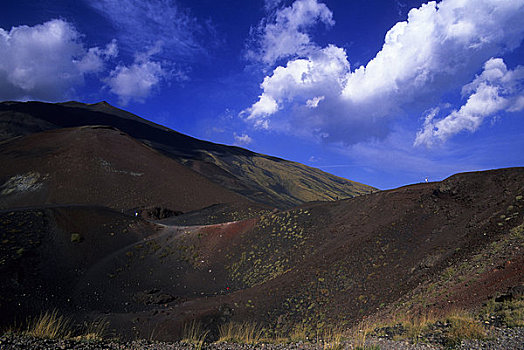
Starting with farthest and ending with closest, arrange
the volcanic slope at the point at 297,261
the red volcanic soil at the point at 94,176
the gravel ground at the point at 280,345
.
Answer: the red volcanic soil at the point at 94,176 < the volcanic slope at the point at 297,261 < the gravel ground at the point at 280,345

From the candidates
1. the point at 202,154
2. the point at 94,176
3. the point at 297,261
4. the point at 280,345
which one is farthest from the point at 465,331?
the point at 202,154

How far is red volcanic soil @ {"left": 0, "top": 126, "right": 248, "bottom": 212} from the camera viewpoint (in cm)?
3928

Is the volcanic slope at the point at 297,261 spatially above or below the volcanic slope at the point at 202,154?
below

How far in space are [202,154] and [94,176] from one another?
173ft

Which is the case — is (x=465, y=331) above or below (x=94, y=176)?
below

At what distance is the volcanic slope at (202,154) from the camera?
7019 centimetres

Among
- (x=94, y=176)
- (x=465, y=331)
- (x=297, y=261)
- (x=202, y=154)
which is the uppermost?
(x=202, y=154)

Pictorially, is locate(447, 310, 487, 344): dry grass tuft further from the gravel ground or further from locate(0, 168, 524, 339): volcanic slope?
locate(0, 168, 524, 339): volcanic slope

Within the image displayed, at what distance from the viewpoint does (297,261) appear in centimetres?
1862

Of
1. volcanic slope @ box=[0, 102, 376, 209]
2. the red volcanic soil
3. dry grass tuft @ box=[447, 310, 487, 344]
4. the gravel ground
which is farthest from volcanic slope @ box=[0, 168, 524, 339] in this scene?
volcanic slope @ box=[0, 102, 376, 209]

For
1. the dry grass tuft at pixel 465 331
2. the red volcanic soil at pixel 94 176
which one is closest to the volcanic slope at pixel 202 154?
the red volcanic soil at pixel 94 176

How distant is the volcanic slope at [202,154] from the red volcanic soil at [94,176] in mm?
16971

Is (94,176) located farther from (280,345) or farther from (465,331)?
(465,331)

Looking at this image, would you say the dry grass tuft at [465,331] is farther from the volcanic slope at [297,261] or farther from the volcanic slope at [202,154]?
the volcanic slope at [202,154]
